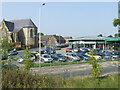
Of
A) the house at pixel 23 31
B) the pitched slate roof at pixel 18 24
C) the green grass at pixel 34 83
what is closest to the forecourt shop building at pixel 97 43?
the house at pixel 23 31

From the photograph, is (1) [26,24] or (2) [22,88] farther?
(1) [26,24]

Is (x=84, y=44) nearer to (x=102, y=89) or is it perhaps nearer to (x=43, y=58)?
(x=43, y=58)

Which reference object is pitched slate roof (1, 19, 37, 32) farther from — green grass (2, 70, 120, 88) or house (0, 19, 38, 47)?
green grass (2, 70, 120, 88)

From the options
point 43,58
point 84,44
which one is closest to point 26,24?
point 84,44

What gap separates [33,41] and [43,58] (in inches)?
1208

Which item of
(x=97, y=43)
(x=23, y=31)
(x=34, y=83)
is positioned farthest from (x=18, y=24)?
(x=34, y=83)

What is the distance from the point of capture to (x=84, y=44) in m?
46.1

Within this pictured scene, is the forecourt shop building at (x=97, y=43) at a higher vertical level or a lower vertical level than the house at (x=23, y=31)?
lower

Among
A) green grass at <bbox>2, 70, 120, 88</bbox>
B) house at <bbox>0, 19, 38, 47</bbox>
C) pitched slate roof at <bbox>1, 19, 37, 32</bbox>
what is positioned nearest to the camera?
green grass at <bbox>2, 70, 120, 88</bbox>

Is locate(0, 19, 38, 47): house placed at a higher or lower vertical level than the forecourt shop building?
higher

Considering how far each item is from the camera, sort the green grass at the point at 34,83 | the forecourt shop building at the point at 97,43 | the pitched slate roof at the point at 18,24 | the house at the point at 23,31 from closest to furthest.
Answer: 1. the green grass at the point at 34,83
2. the forecourt shop building at the point at 97,43
3. the house at the point at 23,31
4. the pitched slate roof at the point at 18,24

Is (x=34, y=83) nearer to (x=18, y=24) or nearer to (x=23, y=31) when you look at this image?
(x=23, y=31)

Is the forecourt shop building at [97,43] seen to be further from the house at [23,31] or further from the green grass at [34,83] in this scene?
the green grass at [34,83]

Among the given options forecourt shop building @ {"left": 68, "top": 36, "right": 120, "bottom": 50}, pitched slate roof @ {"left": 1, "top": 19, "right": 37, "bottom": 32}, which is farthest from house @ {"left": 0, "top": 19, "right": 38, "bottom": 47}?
forecourt shop building @ {"left": 68, "top": 36, "right": 120, "bottom": 50}
